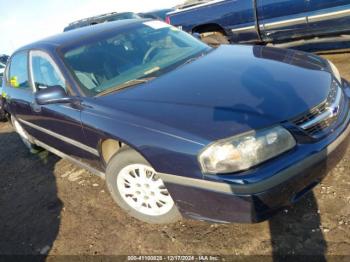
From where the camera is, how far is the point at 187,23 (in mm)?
7191

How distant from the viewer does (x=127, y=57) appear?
3666 mm

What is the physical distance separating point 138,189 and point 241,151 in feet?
3.55

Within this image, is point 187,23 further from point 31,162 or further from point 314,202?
point 314,202

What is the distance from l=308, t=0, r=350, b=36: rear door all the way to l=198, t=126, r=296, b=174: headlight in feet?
13.2

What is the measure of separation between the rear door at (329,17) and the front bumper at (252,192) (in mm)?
3589

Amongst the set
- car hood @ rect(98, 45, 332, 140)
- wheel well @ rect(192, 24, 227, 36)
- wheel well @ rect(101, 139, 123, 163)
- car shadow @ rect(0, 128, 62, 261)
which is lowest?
car shadow @ rect(0, 128, 62, 261)

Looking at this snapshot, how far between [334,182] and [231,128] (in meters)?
1.34

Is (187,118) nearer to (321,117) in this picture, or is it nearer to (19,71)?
(321,117)

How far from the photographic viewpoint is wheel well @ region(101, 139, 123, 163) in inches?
129

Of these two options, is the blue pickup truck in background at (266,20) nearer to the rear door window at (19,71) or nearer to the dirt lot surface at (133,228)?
the rear door window at (19,71)

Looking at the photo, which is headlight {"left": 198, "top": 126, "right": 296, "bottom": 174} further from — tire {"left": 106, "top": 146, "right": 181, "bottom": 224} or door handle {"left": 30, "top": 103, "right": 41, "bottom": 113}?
door handle {"left": 30, "top": 103, "right": 41, "bottom": 113}

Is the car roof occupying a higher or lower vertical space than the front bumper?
higher

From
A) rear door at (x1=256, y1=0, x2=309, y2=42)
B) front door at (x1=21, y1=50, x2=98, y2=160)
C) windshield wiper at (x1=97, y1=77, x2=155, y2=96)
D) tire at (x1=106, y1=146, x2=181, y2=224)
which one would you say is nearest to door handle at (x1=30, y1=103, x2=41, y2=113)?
front door at (x1=21, y1=50, x2=98, y2=160)

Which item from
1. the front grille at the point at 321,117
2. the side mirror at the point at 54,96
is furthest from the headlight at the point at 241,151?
the side mirror at the point at 54,96
